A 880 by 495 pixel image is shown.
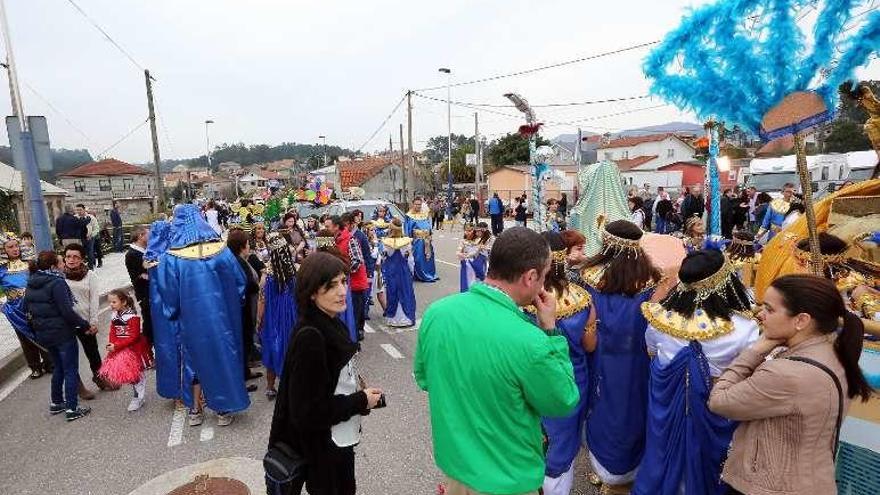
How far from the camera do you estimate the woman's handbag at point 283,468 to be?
7.59ft

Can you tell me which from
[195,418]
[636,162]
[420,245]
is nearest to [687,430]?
[195,418]

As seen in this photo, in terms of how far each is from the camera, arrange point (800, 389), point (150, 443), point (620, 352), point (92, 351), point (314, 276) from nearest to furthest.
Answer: point (800, 389), point (314, 276), point (620, 352), point (150, 443), point (92, 351)

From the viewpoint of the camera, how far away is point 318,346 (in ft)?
7.38

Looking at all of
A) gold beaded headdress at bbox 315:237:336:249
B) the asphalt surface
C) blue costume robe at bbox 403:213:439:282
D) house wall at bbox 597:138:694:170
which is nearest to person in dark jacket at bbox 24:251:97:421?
the asphalt surface

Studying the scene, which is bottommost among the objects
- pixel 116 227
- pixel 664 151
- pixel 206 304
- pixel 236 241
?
pixel 116 227

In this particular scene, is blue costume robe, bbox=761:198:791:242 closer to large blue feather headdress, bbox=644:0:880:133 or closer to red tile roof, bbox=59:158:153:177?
large blue feather headdress, bbox=644:0:880:133

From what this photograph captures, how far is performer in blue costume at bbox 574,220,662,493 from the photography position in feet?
10.4

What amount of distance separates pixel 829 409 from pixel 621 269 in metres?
1.41

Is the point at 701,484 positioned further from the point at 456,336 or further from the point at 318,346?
the point at 318,346

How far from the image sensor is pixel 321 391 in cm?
226

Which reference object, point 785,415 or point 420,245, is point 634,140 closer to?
point 420,245

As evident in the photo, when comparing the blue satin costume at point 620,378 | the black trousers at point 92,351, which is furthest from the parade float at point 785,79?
the black trousers at point 92,351

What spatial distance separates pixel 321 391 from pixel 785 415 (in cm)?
188

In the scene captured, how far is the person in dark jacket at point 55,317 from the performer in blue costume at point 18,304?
3.42 ft
